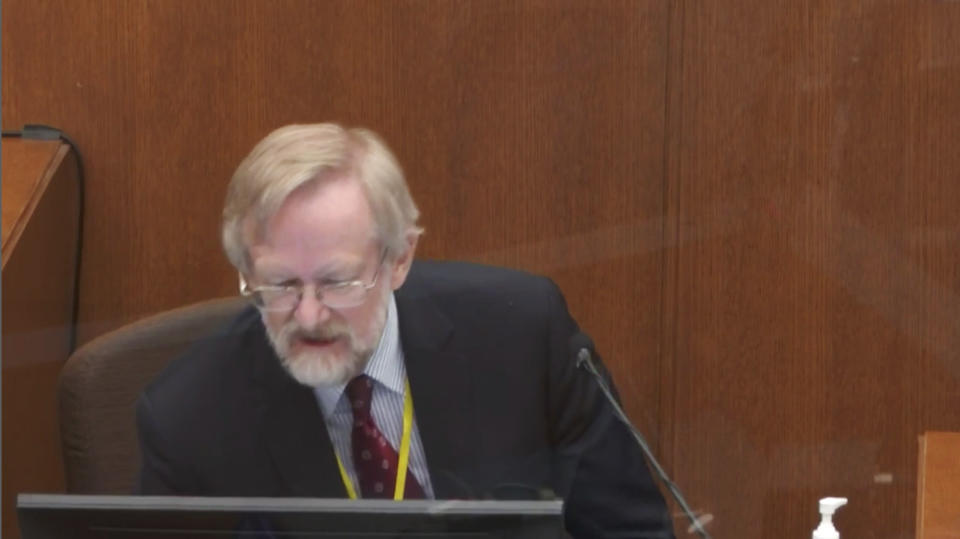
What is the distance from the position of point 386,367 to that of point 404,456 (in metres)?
0.11

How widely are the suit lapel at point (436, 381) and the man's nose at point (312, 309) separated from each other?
0.50 ft

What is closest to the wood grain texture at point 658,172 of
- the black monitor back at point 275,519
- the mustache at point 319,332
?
the mustache at point 319,332

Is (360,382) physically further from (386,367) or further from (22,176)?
(22,176)

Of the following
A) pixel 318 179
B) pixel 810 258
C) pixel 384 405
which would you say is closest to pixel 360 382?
pixel 384 405

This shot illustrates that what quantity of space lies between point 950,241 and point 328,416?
1.08 m

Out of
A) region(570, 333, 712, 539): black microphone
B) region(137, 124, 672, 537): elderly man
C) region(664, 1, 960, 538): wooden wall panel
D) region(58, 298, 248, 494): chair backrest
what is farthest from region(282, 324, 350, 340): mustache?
region(664, 1, 960, 538): wooden wall panel

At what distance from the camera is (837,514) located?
2.48 meters

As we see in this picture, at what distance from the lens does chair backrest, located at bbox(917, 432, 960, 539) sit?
164 centimetres

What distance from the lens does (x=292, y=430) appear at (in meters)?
1.77

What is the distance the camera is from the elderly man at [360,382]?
5.54 ft

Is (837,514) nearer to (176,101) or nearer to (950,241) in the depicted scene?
(950,241)

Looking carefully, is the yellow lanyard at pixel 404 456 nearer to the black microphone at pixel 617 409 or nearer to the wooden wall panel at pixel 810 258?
the black microphone at pixel 617 409

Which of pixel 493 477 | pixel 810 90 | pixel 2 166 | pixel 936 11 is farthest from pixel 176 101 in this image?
pixel 936 11

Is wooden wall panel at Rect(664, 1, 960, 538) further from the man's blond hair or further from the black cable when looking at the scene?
the black cable
